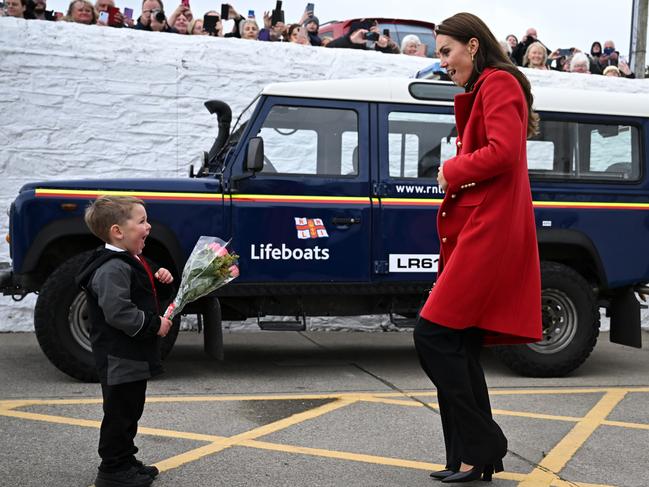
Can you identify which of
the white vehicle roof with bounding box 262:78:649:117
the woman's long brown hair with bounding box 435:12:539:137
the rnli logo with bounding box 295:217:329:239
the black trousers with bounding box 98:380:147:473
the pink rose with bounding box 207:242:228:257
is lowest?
the black trousers with bounding box 98:380:147:473

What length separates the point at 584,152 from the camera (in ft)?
23.1

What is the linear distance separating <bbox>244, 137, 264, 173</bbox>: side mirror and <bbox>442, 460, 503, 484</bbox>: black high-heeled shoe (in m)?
2.99

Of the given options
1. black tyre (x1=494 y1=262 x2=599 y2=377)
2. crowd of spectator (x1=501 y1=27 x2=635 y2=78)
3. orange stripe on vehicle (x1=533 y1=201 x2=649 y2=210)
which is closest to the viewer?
black tyre (x1=494 y1=262 x2=599 y2=377)

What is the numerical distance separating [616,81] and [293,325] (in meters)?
6.33

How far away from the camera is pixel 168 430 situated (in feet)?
15.8

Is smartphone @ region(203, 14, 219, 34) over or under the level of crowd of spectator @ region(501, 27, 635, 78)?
over

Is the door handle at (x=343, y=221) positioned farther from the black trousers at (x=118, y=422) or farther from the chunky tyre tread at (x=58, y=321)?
the black trousers at (x=118, y=422)

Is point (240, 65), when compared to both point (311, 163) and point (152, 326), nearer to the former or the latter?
point (311, 163)

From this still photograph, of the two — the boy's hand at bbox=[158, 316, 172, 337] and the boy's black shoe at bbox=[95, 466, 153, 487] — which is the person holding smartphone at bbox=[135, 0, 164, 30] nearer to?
the boy's hand at bbox=[158, 316, 172, 337]

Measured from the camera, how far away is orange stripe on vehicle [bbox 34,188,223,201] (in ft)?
20.0

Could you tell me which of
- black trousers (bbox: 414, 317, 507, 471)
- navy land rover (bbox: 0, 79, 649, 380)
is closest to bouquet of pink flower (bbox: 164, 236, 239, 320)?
black trousers (bbox: 414, 317, 507, 471)

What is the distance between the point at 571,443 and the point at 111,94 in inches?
246

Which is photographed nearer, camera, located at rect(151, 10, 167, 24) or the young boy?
the young boy

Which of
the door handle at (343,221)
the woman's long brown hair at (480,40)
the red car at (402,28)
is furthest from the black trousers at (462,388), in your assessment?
the red car at (402,28)
